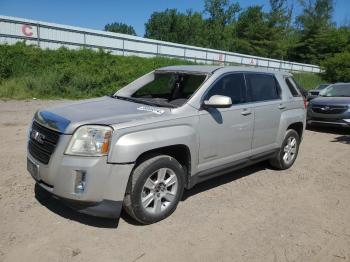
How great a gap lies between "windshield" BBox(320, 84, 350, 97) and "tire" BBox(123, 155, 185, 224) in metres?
9.47

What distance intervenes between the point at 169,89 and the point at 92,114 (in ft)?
5.12

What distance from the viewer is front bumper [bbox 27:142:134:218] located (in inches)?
144

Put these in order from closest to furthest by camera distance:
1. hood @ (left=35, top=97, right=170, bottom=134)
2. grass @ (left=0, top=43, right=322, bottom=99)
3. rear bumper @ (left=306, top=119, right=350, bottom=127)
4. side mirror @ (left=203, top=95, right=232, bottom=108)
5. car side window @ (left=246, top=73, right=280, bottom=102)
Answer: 1. hood @ (left=35, top=97, right=170, bottom=134)
2. side mirror @ (left=203, top=95, right=232, bottom=108)
3. car side window @ (left=246, top=73, right=280, bottom=102)
4. rear bumper @ (left=306, top=119, right=350, bottom=127)
5. grass @ (left=0, top=43, right=322, bottom=99)

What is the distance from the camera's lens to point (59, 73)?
18.0 m

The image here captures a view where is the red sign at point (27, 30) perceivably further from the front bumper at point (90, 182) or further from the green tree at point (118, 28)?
the green tree at point (118, 28)

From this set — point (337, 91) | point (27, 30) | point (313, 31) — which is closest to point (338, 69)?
point (313, 31)

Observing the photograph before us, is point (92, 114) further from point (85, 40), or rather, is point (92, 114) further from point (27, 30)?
point (85, 40)

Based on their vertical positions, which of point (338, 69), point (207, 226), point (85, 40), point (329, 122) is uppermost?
point (85, 40)

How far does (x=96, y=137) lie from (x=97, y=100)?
148 cm

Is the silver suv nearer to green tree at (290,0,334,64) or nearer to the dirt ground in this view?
the dirt ground

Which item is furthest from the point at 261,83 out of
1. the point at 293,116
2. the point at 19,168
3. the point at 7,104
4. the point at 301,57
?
the point at 301,57

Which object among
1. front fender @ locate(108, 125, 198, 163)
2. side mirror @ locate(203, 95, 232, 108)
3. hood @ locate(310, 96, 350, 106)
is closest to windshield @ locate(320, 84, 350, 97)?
hood @ locate(310, 96, 350, 106)

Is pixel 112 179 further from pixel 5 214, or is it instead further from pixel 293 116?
pixel 293 116

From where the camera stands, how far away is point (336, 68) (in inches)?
1708
